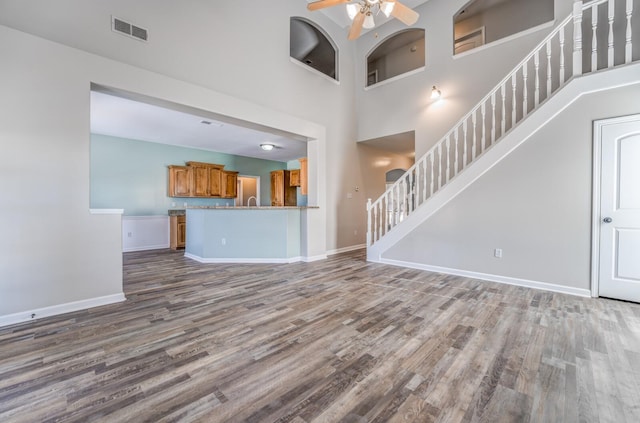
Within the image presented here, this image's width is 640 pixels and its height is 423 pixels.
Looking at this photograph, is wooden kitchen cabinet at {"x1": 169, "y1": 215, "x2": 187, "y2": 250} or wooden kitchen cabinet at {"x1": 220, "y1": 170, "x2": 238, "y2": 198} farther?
wooden kitchen cabinet at {"x1": 220, "y1": 170, "x2": 238, "y2": 198}

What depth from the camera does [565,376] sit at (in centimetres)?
168

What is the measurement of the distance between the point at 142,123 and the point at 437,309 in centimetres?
612

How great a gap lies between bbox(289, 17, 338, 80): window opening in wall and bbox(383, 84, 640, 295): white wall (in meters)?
3.95

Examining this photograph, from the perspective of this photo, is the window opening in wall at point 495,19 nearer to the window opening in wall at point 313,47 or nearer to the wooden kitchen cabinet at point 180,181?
the window opening in wall at point 313,47

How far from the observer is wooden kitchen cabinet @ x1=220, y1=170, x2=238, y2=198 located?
318 inches

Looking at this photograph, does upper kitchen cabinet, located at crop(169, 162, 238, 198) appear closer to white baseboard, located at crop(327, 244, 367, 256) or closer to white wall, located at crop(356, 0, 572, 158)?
white baseboard, located at crop(327, 244, 367, 256)

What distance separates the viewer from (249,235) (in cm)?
502

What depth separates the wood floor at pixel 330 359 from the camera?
4.67 feet

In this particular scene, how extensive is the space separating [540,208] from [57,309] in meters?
5.57

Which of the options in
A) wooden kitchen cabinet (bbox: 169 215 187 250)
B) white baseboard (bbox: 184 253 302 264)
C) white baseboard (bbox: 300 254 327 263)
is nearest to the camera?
white baseboard (bbox: 184 253 302 264)

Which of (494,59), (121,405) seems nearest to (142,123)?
(121,405)

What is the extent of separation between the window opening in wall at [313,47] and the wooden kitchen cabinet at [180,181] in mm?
4097

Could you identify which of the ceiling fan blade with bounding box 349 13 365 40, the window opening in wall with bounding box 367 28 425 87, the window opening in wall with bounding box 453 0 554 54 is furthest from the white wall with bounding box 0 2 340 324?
the window opening in wall with bounding box 453 0 554 54

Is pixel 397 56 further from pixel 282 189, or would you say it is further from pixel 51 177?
pixel 51 177
